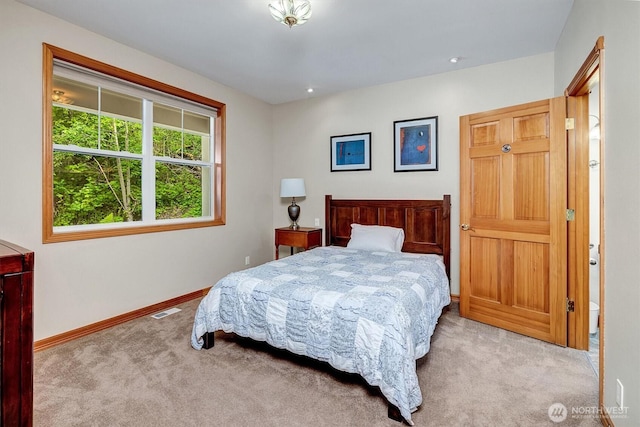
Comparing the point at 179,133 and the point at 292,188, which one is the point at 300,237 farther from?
the point at 179,133

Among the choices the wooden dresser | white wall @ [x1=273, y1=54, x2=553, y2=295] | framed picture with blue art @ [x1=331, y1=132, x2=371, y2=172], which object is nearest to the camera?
the wooden dresser

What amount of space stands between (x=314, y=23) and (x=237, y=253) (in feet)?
9.67

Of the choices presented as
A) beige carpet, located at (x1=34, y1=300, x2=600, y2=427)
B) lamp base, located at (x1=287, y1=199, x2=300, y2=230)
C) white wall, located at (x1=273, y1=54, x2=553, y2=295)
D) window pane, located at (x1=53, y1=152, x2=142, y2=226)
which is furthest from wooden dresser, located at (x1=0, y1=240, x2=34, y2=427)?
white wall, located at (x1=273, y1=54, x2=553, y2=295)

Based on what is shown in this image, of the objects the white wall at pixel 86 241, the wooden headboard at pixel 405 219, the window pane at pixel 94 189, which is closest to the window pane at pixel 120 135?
the window pane at pixel 94 189

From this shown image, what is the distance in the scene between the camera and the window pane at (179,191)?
3607mm

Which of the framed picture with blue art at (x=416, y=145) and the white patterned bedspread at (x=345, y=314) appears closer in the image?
the white patterned bedspread at (x=345, y=314)

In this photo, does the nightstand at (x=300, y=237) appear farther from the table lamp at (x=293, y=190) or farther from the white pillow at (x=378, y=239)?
the white pillow at (x=378, y=239)

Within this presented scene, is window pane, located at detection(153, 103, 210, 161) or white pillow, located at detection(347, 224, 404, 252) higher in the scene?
window pane, located at detection(153, 103, 210, 161)

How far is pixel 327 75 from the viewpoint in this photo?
3.78 metres

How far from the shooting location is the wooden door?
8.60 feet

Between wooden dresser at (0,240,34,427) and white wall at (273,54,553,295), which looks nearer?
wooden dresser at (0,240,34,427)

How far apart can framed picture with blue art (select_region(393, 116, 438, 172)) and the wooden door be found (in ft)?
1.89

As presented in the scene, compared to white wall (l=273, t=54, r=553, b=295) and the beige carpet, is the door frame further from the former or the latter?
white wall (l=273, t=54, r=553, b=295)

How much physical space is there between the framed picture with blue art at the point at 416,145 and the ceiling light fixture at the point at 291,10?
2.08 metres
